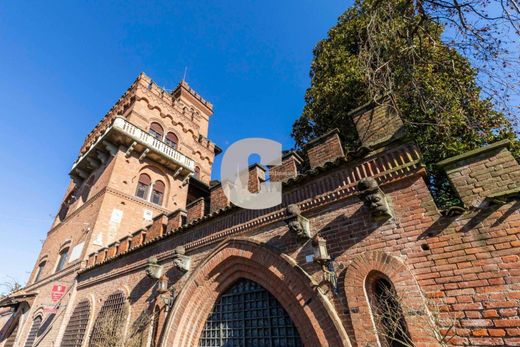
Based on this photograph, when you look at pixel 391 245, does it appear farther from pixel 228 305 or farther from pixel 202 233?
pixel 202 233

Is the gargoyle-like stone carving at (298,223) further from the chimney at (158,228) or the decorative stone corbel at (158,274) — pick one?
the chimney at (158,228)

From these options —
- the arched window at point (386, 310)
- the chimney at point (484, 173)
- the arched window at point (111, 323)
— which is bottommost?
the arched window at point (386, 310)

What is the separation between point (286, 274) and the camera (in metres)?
4.80

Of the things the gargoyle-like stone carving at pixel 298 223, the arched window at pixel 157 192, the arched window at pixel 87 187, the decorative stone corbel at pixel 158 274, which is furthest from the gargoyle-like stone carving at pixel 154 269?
the arched window at pixel 87 187

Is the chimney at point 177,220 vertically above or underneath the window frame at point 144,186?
underneath

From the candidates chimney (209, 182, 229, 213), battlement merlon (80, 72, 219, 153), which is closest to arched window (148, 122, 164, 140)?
battlement merlon (80, 72, 219, 153)

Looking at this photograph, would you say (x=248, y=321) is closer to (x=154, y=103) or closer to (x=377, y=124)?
(x=377, y=124)

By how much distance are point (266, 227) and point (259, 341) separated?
87.4 inches

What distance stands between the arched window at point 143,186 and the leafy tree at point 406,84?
9783 mm

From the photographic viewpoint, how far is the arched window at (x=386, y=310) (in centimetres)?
343

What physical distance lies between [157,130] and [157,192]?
15.9 ft

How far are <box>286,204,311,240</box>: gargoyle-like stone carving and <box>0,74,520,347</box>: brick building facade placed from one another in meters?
0.02

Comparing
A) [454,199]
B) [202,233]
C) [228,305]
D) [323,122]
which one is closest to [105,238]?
[202,233]

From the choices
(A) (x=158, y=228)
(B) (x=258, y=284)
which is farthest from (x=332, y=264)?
(A) (x=158, y=228)
